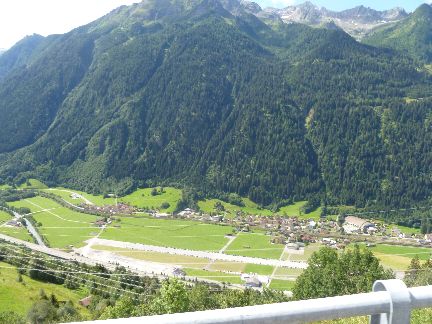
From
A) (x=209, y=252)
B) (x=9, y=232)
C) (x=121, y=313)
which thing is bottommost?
(x=209, y=252)

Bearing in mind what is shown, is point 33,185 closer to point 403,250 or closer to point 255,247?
point 255,247

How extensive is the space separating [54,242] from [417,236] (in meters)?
89.2

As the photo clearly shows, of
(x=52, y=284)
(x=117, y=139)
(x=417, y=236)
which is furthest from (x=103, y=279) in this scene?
(x=117, y=139)

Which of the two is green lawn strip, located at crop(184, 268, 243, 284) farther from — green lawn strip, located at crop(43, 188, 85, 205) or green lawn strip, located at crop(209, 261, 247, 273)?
→ green lawn strip, located at crop(43, 188, 85, 205)

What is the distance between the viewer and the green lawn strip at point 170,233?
106131mm

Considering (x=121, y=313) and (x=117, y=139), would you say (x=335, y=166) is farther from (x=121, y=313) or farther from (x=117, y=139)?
(x=121, y=313)

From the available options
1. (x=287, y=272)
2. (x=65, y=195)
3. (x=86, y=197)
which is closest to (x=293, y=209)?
(x=287, y=272)

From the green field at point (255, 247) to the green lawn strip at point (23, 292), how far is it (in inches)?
1756

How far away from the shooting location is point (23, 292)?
52.0 meters

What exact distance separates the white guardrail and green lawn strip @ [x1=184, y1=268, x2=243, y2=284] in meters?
77.2

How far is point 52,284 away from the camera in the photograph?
64.2m

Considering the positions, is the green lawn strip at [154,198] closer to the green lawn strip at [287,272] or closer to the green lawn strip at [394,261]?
the green lawn strip at [287,272]

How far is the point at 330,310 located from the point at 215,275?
8162cm

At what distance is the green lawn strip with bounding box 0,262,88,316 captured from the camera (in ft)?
156
